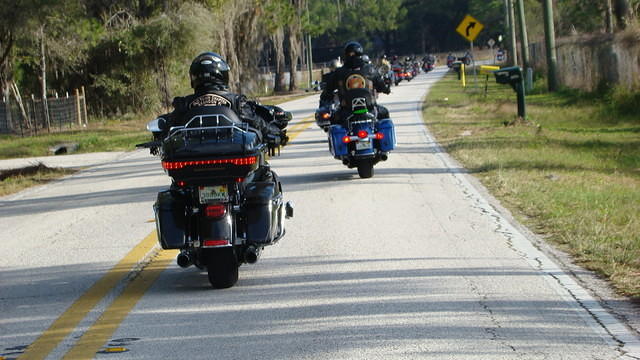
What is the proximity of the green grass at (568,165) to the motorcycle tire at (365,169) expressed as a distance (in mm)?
1703

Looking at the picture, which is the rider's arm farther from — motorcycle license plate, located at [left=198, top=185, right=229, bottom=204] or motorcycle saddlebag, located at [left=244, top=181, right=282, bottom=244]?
motorcycle license plate, located at [left=198, top=185, right=229, bottom=204]

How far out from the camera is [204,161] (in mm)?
7492

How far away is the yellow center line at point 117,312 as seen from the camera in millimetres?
6488

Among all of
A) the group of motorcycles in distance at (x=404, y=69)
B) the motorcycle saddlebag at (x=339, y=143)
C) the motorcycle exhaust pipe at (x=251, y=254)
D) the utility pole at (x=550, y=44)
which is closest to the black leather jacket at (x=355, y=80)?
the motorcycle saddlebag at (x=339, y=143)

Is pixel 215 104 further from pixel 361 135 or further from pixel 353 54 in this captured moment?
pixel 353 54

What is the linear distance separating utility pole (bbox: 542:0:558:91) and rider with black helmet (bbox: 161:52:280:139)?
99.5 feet

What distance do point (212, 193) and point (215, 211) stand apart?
5.5 inches

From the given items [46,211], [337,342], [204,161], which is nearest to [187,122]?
[204,161]

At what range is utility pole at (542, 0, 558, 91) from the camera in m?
37.5

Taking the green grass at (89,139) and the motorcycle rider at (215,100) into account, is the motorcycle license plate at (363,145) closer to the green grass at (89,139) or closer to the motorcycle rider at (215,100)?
the motorcycle rider at (215,100)

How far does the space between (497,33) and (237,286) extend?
109 meters

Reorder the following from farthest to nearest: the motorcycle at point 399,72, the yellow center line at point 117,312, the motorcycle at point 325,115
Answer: the motorcycle at point 399,72, the motorcycle at point 325,115, the yellow center line at point 117,312

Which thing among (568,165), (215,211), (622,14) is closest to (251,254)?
(215,211)

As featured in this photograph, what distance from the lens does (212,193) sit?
7695mm
